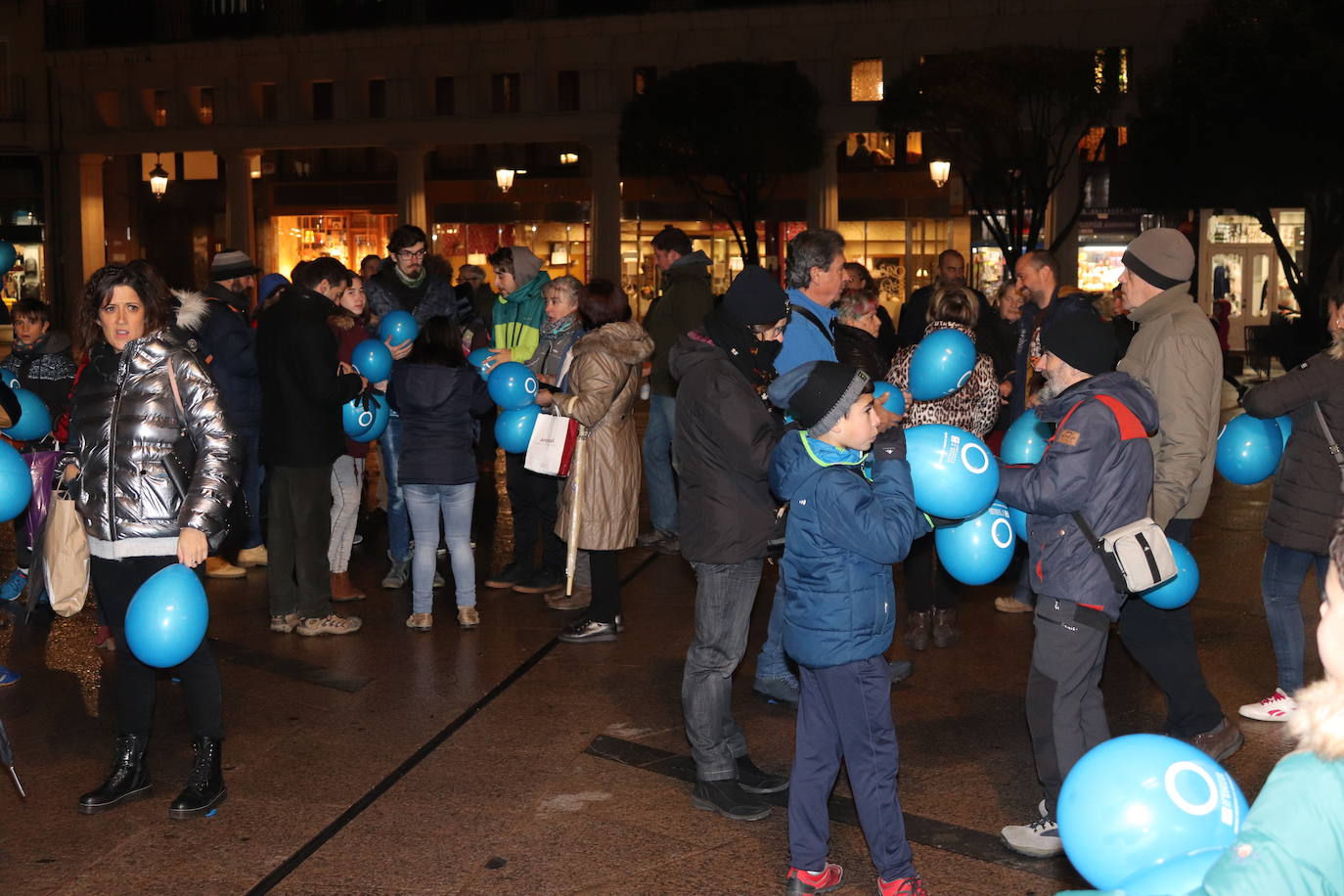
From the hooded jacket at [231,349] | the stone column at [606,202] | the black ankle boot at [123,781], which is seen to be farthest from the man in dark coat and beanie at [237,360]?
the stone column at [606,202]

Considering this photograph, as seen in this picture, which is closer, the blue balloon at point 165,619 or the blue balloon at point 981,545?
the blue balloon at point 165,619

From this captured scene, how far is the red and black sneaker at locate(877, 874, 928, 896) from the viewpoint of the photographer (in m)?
4.16

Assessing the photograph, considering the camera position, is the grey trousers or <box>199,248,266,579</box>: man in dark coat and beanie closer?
the grey trousers

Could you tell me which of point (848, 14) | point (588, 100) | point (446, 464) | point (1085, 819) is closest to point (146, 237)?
point (588, 100)

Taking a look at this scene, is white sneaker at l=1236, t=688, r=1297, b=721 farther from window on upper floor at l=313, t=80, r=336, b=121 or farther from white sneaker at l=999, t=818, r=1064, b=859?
window on upper floor at l=313, t=80, r=336, b=121

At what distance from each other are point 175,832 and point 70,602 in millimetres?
1648

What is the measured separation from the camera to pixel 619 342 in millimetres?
7145

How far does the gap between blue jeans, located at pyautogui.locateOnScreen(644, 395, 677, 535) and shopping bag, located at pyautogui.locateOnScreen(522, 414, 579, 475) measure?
255cm

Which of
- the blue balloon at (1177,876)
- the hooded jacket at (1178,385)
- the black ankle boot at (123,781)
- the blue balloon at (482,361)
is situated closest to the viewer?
the blue balloon at (1177,876)

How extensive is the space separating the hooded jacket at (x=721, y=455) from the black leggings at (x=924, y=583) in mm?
2160

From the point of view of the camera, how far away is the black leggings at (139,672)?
502 centimetres

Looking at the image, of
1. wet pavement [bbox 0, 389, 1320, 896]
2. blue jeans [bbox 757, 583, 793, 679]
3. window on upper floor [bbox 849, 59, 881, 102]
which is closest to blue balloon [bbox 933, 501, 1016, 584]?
wet pavement [bbox 0, 389, 1320, 896]

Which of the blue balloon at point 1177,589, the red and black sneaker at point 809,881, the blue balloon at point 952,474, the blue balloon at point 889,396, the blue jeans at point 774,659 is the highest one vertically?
the blue balloon at point 889,396

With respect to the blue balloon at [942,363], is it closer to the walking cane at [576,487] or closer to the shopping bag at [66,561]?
the walking cane at [576,487]
